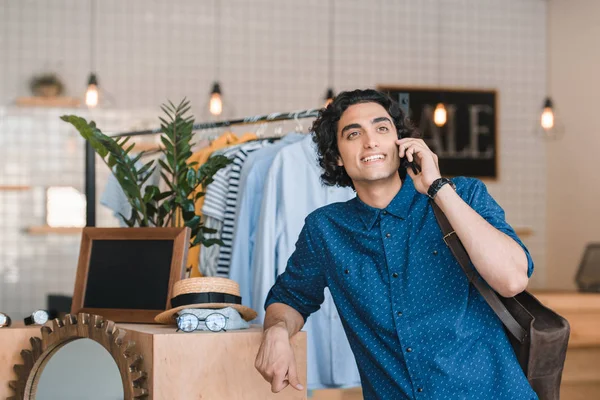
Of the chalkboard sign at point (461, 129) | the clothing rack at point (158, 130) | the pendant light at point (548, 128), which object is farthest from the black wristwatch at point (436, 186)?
the chalkboard sign at point (461, 129)

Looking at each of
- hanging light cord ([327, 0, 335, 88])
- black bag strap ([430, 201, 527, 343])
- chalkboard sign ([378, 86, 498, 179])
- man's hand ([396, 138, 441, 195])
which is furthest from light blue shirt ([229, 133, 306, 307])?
chalkboard sign ([378, 86, 498, 179])

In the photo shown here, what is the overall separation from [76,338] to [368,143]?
2.85 feet

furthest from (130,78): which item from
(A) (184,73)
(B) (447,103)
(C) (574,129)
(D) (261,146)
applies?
(C) (574,129)

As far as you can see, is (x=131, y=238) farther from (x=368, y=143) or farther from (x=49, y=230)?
(x=49, y=230)

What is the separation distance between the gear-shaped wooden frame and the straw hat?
143mm

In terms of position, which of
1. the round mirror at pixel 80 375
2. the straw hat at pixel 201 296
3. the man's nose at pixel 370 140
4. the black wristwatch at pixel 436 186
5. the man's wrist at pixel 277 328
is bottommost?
the round mirror at pixel 80 375

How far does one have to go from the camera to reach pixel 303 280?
213 centimetres

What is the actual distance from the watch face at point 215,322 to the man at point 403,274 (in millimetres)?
111

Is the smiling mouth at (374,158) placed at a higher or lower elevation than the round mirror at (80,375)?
higher

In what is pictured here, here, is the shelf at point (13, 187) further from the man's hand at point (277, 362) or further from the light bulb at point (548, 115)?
the man's hand at point (277, 362)

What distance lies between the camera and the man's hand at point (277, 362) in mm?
1819

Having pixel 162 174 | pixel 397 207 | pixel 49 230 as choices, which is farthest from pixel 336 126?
pixel 49 230

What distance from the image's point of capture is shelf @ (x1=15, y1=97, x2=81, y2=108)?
588 cm

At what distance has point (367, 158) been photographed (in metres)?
1.96
